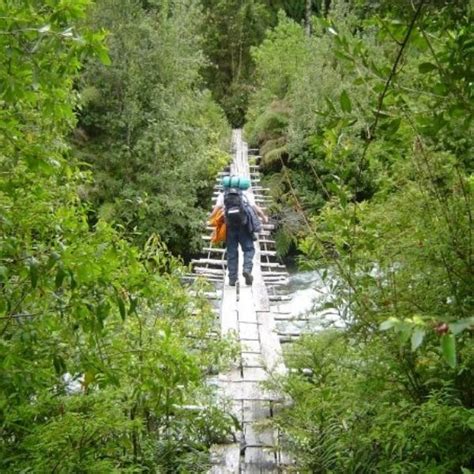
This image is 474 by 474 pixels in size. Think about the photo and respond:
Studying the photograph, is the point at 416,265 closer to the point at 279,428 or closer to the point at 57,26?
the point at 279,428

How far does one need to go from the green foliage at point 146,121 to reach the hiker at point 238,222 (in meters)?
3.57

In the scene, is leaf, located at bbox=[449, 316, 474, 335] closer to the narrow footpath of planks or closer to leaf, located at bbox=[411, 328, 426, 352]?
leaf, located at bbox=[411, 328, 426, 352]

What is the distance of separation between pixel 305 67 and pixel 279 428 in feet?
31.5

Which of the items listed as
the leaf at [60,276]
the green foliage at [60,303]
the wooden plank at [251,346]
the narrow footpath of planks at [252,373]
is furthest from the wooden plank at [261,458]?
the leaf at [60,276]

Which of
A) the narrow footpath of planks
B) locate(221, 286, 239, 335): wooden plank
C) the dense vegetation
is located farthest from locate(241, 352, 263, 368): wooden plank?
the dense vegetation

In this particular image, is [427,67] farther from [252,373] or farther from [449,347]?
[252,373]

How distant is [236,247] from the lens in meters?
5.86

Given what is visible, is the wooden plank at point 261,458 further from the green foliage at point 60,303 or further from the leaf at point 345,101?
the leaf at point 345,101

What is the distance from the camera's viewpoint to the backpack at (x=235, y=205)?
5.62 metres

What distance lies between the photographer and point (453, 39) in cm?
169

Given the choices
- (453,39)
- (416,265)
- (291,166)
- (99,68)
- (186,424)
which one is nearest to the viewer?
(453,39)

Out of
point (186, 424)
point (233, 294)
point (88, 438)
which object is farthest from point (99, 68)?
point (88, 438)

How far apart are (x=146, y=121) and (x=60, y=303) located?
27.3 feet

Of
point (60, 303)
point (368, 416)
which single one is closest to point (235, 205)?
point (368, 416)
